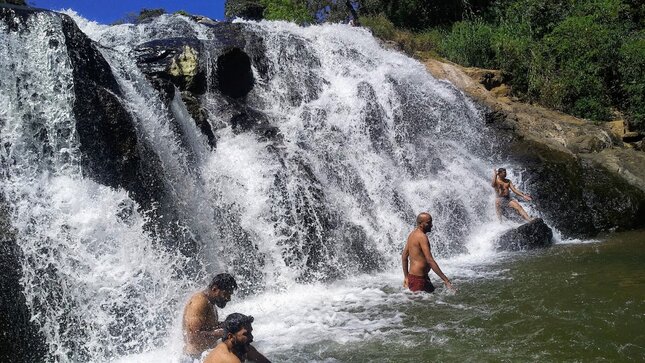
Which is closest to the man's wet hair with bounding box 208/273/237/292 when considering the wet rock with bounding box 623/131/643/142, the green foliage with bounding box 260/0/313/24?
the wet rock with bounding box 623/131/643/142

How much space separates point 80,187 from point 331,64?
859cm

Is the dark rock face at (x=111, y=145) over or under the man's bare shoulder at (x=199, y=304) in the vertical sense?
over

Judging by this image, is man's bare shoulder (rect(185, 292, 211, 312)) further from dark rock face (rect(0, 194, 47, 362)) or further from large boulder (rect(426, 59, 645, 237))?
large boulder (rect(426, 59, 645, 237))

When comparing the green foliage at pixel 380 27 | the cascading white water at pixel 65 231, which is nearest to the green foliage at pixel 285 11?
the green foliage at pixel 380 27

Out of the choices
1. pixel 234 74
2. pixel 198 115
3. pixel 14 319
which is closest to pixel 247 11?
pixel 234 74

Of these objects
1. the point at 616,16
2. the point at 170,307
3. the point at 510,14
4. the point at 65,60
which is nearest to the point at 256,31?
the point at 65,60

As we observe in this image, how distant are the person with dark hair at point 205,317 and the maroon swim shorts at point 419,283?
3000mm

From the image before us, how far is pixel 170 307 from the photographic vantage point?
793cm

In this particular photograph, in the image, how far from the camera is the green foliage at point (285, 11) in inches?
977

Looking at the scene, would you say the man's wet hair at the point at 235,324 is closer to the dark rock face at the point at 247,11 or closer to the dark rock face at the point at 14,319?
the dark rock face at the point at 14,319

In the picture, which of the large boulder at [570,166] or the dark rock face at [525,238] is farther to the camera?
the large boulder at [570,166]

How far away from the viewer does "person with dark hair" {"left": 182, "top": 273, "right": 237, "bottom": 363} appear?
17.7ft

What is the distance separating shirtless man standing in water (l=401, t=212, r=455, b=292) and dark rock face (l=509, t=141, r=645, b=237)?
610cm

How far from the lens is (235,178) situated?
36.0 ft
